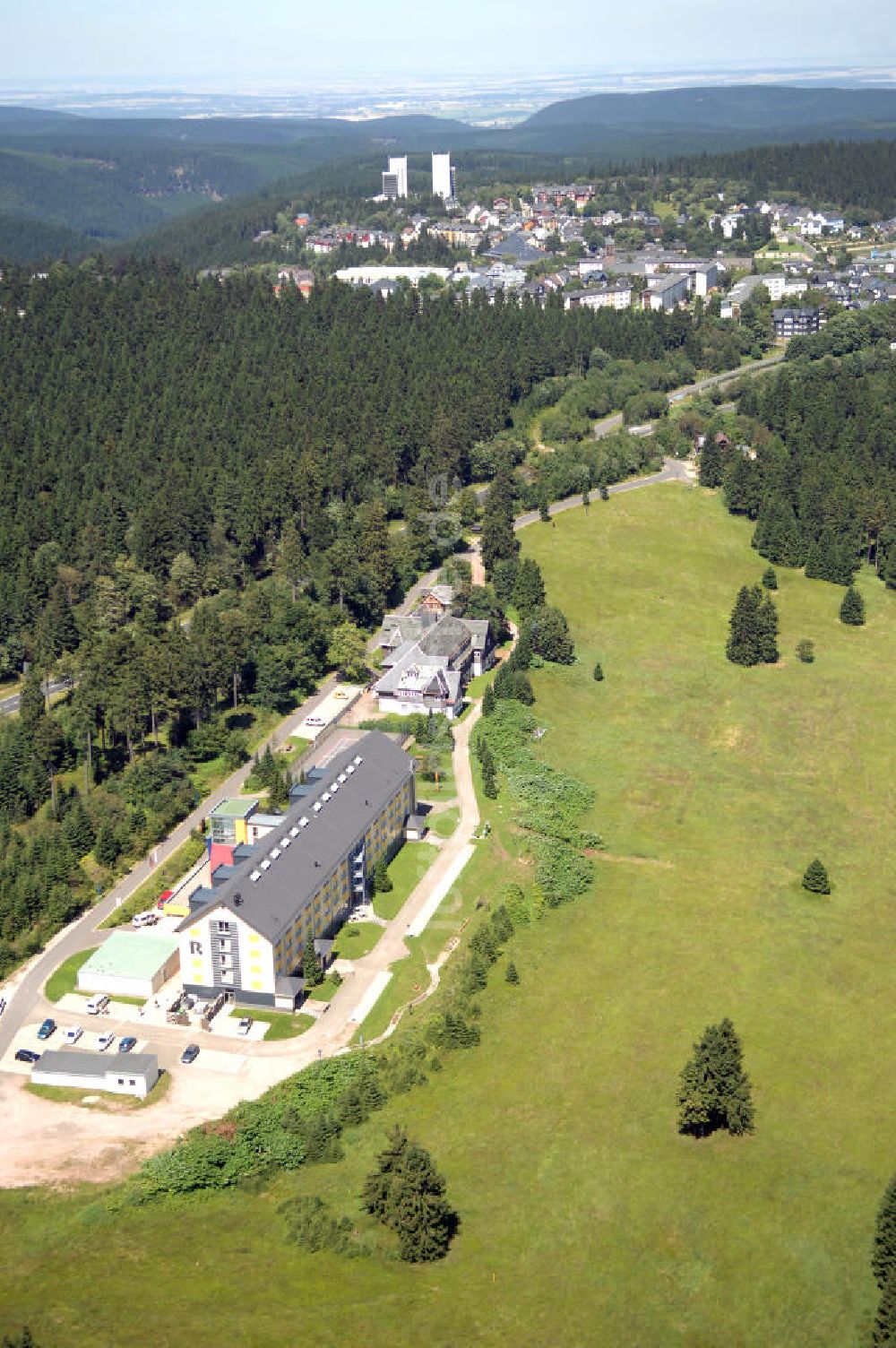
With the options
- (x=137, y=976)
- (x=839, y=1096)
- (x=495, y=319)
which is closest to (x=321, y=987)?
(x=137, y=976)

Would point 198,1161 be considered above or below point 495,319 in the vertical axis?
below

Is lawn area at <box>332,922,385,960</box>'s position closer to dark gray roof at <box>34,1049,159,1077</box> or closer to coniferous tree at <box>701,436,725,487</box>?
dark gray roof at <box>34,1049,159,1077</box>

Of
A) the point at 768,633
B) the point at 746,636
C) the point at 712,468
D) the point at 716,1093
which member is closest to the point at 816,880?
the point at 716,1093

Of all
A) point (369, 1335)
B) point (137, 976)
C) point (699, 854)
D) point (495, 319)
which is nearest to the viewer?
point (369, 1335)

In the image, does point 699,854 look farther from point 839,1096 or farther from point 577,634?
point 577,634

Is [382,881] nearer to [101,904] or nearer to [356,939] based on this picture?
[356,939]

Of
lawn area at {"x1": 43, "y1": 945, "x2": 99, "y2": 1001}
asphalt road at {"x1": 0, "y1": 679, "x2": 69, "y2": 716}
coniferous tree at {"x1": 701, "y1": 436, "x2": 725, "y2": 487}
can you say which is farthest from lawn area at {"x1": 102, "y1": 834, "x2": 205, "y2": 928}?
coniferous tree at {"x1": 701, "y1": 436, "x2": 725, "y2": 487}
